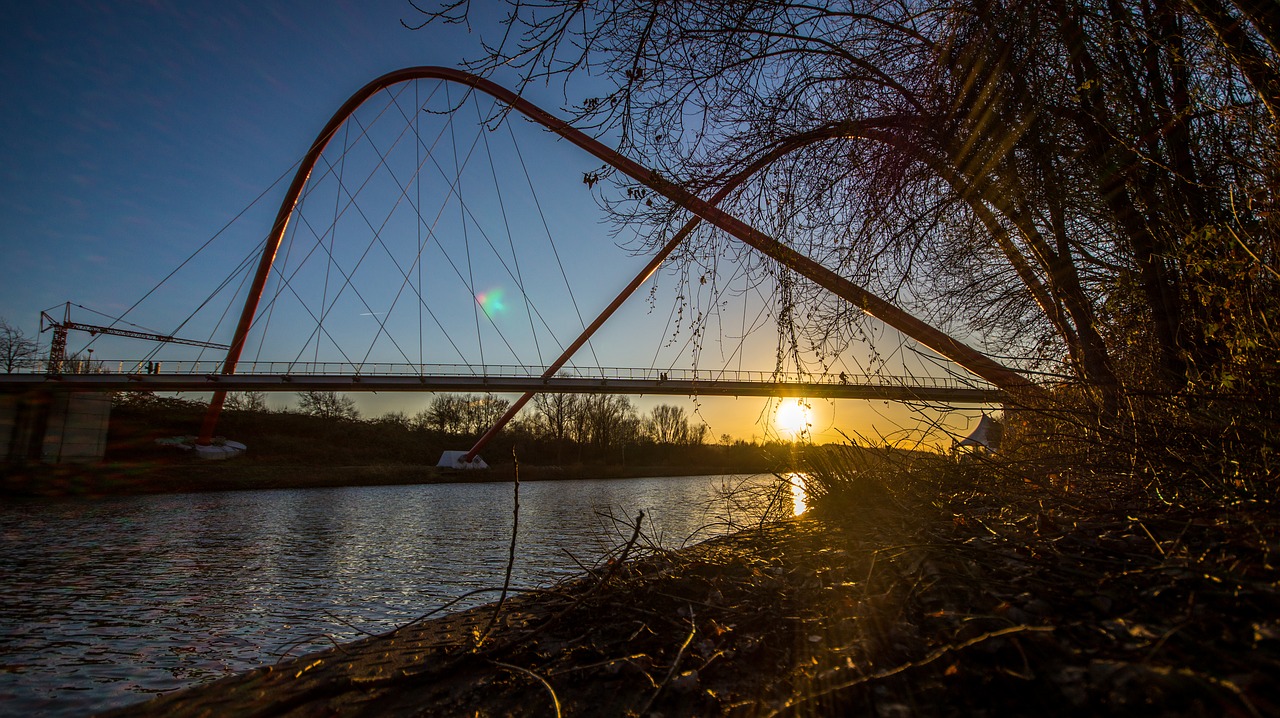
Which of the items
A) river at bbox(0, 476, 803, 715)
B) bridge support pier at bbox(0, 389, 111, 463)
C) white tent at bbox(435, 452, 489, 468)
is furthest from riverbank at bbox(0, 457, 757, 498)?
river at bbox(0, 476, 803, 715)

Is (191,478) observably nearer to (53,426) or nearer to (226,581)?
(53,426)

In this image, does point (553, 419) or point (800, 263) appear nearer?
point (800, 263)

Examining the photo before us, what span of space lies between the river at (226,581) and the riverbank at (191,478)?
12146mm

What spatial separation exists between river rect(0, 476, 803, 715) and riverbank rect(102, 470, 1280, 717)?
1.38ft

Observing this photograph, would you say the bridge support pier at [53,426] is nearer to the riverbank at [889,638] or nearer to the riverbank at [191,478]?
the riverbank at [191,478]

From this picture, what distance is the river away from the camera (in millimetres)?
3527

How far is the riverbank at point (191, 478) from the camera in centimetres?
2264

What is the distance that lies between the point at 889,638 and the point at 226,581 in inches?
278

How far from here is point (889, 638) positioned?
1847 mm

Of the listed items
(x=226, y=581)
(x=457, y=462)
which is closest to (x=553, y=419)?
(x=457, y=462)

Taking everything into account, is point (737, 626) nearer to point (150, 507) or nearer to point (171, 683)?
point (171, 683)

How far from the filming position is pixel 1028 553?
87.0 inches

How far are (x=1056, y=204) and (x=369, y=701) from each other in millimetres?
4617

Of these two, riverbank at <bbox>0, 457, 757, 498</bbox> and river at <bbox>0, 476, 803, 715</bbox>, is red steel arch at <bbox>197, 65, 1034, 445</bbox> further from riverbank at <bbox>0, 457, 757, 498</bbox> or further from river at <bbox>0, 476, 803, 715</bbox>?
riverbank at <bbox>0, 457, 757, 498</bbox>
